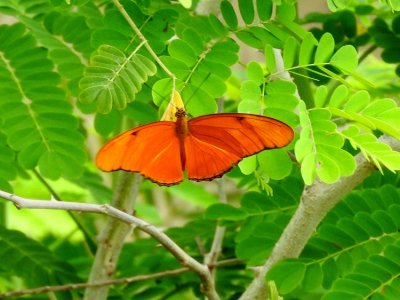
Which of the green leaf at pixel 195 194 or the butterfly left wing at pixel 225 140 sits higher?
the butterfly left wing at pixel 225 140

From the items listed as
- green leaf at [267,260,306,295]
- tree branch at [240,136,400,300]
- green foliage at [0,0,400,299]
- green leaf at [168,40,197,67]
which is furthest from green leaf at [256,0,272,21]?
green leaf at [267,260,306,295]

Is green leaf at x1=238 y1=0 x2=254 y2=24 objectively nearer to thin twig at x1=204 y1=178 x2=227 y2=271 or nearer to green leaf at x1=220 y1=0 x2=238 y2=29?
green leaf at x1=220 y1=0 x2=238 y2=29

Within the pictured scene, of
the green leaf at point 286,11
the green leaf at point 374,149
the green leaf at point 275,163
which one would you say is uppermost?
the green leaf at point 286,11

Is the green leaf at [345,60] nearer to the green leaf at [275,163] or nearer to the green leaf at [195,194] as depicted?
the green leaf at [275,163]

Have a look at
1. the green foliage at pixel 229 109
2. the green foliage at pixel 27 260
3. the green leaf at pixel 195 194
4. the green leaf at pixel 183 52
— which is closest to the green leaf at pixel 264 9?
the green foliage at pixel 229 109

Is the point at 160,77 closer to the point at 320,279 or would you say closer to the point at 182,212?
the point at 320,279

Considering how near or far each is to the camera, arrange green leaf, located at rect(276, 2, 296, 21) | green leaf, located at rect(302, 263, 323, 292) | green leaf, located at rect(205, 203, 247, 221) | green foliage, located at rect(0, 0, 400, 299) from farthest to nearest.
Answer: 1. green leaf, located at rect(205, 203, 247, 221)
2. green leaf, located at rect(302, 263, 323, 292)
3. green leaf, located at rect(276, 2, 296, 21)
4. green foliage, located at rect(0, 0, 400, 299)

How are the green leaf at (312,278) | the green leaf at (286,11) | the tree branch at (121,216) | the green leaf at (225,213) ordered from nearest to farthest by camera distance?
the tree branch at (121,216), the green leaf at (286,11), the green leaf at (312,278), the green leaf at (225,213)
